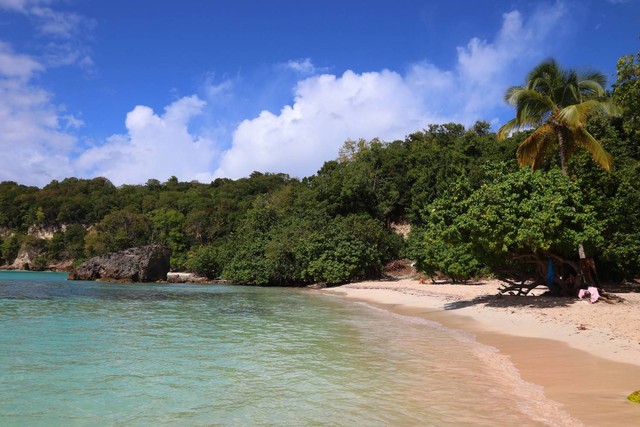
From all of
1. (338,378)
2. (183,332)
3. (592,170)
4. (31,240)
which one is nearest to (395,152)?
(592,170)

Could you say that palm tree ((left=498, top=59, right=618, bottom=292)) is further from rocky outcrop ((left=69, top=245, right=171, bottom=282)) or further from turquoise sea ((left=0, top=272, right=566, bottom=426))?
rocky outcrop ((left=69, top=245, right=171, bottom=282))

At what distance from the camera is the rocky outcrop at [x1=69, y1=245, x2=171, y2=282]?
163 ft

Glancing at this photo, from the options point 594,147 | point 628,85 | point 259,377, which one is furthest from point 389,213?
point 259,377

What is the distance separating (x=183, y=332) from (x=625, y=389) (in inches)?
458

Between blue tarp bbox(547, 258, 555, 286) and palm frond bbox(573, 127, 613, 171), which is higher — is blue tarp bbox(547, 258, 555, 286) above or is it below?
below

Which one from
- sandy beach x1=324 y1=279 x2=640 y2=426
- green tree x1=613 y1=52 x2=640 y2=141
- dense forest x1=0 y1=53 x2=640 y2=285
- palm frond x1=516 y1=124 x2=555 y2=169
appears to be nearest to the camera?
sandy beach x1=324 y1=279 x2=640 y2=426

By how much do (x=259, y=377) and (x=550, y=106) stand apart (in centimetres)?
1662

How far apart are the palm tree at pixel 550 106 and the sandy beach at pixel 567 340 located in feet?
20.7

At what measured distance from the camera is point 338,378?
27.2 feet

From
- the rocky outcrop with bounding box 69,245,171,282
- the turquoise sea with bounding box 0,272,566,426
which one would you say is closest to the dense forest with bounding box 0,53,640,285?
the rocky outcrop with bounding box 69,245,171,282

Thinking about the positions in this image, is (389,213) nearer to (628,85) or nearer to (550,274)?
(550,274)

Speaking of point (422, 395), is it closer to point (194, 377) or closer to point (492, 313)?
point (194, 377)

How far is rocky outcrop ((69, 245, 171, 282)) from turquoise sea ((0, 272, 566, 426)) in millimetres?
35479

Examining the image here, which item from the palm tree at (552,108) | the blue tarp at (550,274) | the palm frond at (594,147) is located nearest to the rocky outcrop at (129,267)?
the palm tree at (552,108)
